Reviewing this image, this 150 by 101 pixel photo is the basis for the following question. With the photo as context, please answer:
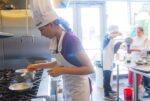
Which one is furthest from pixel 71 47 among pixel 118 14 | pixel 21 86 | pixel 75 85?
pixel 118 14

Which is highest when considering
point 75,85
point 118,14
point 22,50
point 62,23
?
point 118,14

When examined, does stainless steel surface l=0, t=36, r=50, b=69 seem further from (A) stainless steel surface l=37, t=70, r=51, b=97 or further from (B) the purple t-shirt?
(B) the purple t-shirt

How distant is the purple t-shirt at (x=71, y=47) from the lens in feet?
4.50

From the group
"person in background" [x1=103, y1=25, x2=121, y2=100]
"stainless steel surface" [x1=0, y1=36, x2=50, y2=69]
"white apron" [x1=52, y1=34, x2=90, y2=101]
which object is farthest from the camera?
"person in background" [x1=103, y1=25, x2=121, y2=100]

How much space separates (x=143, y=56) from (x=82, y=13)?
1.98 meters

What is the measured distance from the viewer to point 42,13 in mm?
1411

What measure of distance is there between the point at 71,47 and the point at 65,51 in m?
0.07

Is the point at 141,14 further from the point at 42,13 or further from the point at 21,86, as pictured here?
the point at 21,86

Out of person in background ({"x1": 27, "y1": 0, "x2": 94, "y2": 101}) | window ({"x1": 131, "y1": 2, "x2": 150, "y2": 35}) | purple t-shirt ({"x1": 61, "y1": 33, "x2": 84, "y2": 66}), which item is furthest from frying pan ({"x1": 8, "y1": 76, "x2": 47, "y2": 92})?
window ({"x1": 131, "y1": 2, "x2": 150, "y2": 35})

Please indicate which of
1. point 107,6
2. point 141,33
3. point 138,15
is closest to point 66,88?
point 141,33

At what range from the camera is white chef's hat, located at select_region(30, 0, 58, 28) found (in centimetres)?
140

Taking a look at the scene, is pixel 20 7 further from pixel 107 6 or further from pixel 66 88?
pixel 107 6

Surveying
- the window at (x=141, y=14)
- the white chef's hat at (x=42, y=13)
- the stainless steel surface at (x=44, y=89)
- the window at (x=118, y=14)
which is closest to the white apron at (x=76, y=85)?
the stainless steel surface at (x=44, y=89)

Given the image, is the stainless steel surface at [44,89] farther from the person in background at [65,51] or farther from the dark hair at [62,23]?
the dark hair at [62,23]
